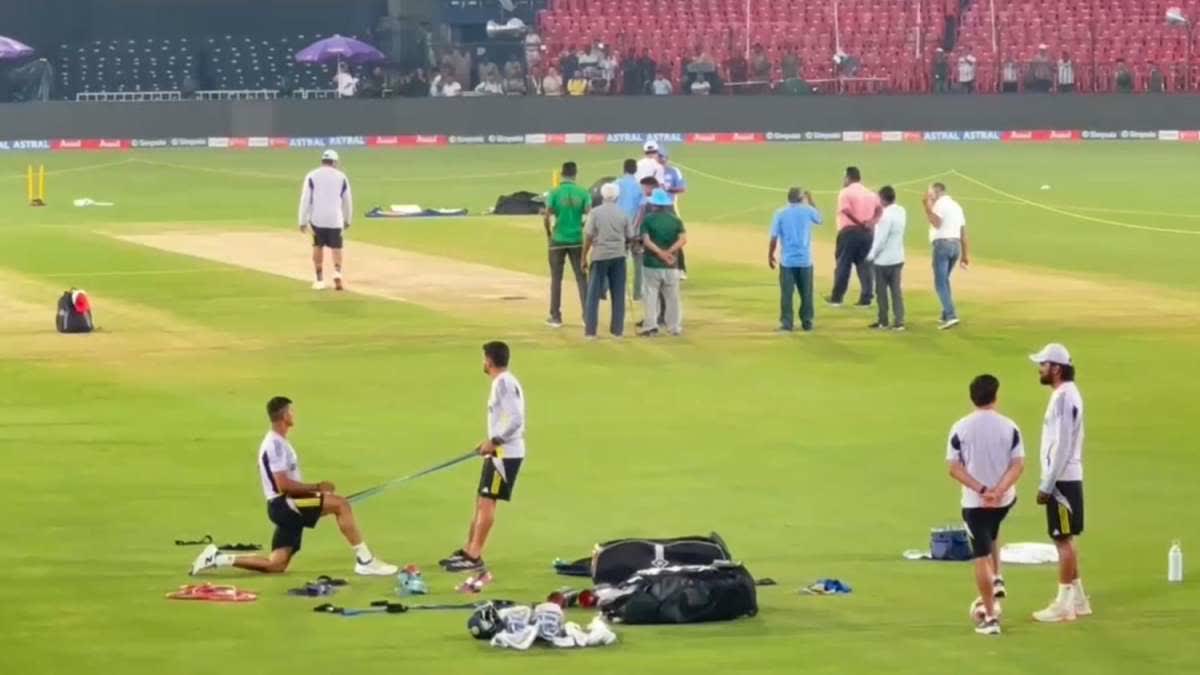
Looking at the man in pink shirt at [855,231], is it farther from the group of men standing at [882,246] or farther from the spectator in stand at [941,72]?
the spectator in stand at [941,72]

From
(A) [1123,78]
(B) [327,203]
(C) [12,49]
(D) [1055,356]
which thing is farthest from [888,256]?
(C) [12,49]

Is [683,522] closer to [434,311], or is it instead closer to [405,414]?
[405,414]

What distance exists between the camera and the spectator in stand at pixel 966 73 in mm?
73625

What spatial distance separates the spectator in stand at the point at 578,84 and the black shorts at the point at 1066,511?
56.8m

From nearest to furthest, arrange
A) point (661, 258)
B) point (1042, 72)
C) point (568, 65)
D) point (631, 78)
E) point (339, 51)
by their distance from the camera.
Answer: point (661, 258) < point (1042, 72) < point (339, 51) < point (631, 78) < point (568, 65)

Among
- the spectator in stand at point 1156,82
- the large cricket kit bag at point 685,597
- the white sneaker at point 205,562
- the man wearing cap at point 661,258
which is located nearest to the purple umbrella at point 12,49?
the spectator in stand at point 1156,82

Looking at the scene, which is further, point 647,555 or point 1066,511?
point 647,555

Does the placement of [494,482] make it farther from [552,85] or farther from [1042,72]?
[1042,72]

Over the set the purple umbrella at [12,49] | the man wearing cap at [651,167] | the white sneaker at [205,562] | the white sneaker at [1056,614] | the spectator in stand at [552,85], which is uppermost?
the purple umbrella at [12,49]

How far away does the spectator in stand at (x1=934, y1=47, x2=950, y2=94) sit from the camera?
74.1 meters

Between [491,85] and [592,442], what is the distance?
49620mm

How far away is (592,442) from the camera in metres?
25.4

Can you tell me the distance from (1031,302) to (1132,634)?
21307 mm

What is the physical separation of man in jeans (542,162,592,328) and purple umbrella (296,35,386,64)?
40.9 metres
